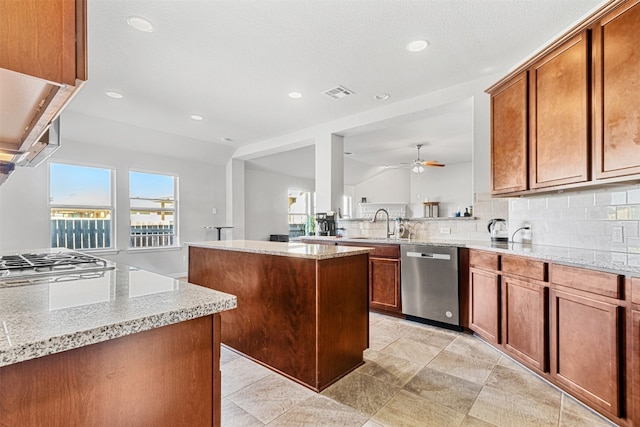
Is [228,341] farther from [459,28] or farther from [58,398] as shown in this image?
[459,28]

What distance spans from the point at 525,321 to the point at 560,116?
59.6 inches

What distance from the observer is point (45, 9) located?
2.18 ft

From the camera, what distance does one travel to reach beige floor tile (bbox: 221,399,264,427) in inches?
68.9

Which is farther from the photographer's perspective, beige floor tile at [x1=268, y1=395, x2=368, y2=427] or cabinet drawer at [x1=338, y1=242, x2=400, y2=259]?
cabinet drawer at [x1=338, y1=242, x2=400, y2=259]

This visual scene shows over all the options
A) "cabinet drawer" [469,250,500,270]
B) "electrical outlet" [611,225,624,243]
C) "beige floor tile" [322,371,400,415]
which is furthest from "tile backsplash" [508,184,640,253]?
"beige floor tile" [322,371,400,415]

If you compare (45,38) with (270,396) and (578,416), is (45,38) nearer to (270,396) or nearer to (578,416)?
(270,396)

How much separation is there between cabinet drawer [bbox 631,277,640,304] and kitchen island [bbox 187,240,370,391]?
4.92ft

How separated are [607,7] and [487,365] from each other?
252 centimetres

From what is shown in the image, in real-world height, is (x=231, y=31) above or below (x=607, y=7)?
above

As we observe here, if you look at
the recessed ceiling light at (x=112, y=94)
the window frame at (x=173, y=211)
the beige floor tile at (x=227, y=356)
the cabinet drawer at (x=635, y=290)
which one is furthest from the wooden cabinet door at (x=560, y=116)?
the window frame at (x=173, y=211)

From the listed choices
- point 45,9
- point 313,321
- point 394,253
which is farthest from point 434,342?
point 45,9

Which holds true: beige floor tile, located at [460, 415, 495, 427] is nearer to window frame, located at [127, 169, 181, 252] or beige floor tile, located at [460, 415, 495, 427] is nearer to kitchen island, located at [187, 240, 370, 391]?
kitchen island, located at [187, 240, 370, 391]

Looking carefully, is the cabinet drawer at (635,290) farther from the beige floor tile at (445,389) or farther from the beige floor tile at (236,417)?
the beige floor tile at (236,417)

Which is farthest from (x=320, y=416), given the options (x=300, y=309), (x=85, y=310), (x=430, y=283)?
(x=430, y=283)
